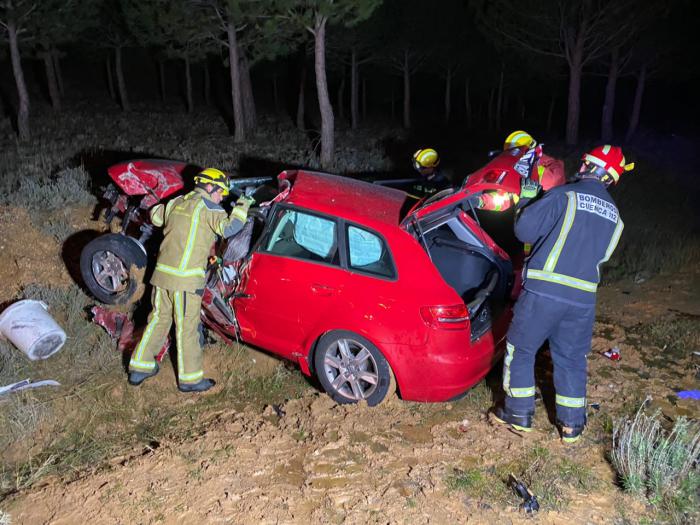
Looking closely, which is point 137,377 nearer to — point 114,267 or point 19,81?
point 114,267

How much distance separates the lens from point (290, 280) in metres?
4.43

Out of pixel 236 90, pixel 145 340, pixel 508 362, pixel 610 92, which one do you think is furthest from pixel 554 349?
pixel 610 92

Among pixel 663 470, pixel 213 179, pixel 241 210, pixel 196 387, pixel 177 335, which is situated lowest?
pixel 196 387

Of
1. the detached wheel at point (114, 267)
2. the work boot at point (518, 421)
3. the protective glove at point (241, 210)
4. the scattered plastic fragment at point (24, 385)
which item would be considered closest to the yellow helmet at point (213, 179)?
the protective glove at point (241, 210)

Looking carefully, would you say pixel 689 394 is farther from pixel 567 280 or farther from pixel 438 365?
pixel 438 365

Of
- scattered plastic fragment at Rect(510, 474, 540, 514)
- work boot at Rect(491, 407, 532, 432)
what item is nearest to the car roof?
work boot at Rect(491, 407, 532, 432)

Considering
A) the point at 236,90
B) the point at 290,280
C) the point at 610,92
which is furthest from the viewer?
the point at 610,92

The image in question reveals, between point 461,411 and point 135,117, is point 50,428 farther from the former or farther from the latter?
point 135,117

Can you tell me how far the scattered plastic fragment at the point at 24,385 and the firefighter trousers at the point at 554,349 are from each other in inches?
143

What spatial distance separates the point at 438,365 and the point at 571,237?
1252 millimetres

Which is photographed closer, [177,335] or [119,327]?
[177,335]

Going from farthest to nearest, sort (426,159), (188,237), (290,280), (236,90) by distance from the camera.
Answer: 1. (236,90)
2. (426,159)
3. (188,237)
4. (290,280)

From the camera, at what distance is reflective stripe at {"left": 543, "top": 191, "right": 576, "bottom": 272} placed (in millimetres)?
3727

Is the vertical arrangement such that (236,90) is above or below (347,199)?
below
